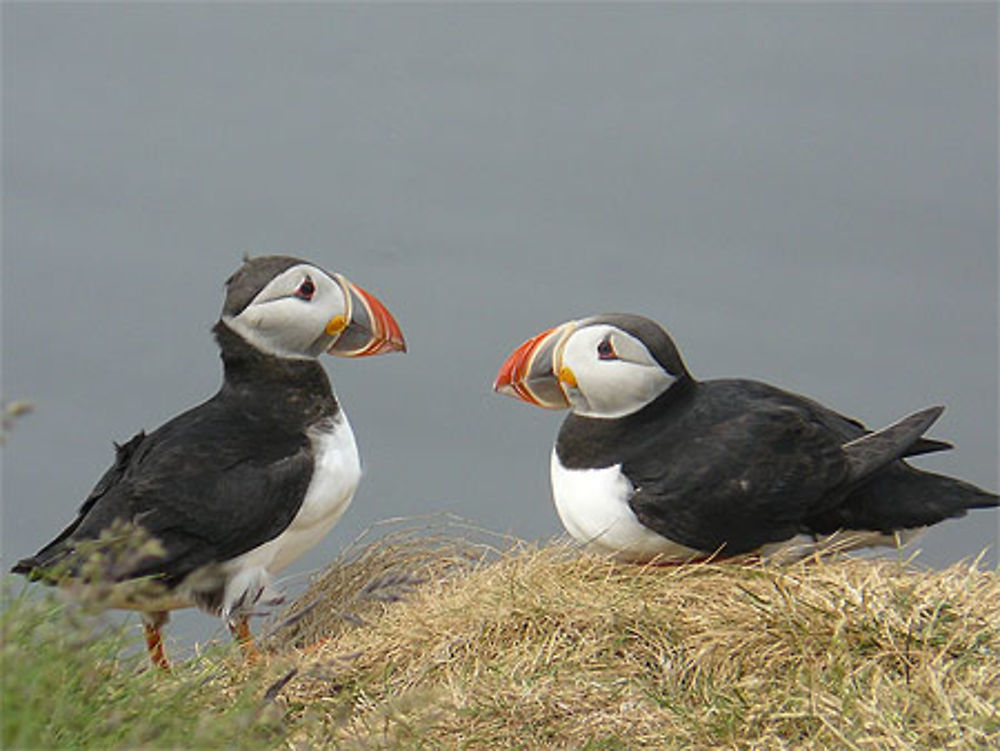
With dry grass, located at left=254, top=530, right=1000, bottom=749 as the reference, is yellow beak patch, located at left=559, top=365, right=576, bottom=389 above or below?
above

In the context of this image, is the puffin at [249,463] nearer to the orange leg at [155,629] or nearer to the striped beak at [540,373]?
the orange leg at [155,629]

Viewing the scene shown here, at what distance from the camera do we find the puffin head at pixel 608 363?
5.95 m

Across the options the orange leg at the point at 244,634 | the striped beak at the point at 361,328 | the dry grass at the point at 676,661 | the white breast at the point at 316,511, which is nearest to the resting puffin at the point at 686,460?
the dry grass at the point at 676,661

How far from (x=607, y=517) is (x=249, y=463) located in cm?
126

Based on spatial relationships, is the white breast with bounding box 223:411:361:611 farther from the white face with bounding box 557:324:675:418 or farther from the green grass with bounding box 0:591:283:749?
the green grass with bounding box 0:591:283:749

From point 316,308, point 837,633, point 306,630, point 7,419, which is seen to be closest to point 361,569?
point 306,630

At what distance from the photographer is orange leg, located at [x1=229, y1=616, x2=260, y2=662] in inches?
229

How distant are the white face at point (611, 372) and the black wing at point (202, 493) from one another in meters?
1.00

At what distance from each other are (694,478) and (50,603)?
2.55 m

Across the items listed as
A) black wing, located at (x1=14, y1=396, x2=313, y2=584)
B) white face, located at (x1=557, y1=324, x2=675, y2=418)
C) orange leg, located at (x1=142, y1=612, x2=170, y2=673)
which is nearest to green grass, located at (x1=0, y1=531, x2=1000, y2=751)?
orange leg, located at (x1=142, y1=612, x2=170, y2=673)

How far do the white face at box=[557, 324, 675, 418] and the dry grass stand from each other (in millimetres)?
617

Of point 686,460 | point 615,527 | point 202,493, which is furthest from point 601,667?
point 202,493

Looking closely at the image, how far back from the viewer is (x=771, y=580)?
5699 millimetres

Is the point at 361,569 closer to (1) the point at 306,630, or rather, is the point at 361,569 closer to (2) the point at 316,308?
(1) the point at 306,630
